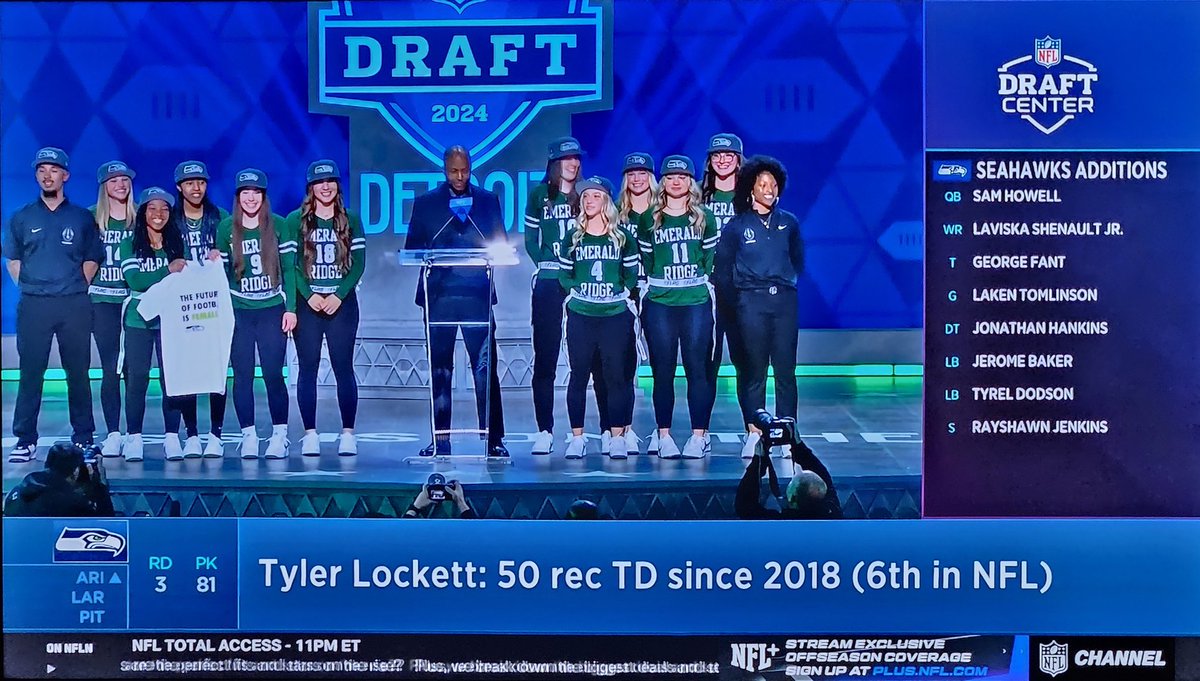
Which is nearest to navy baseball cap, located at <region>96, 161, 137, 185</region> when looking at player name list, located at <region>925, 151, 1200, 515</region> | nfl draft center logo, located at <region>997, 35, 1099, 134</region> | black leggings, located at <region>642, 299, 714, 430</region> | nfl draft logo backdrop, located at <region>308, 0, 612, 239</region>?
nfl draft logo backdrop, located at <region>308, 0, 612, 239</region>

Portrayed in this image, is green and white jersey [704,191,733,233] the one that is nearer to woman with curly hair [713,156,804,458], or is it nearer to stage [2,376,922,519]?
woman with curly hair [713,156,804,458]

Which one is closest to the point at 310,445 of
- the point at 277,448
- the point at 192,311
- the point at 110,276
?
the point at 277,448

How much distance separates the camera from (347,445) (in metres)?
2.75

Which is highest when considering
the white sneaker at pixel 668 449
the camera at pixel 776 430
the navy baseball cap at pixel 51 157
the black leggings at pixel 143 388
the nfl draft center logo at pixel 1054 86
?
the nfl draft center logo at pixel 1054 86

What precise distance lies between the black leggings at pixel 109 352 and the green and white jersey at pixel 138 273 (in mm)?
40

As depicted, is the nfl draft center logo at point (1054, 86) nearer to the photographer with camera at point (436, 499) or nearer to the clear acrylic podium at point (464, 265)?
the clear acrylic podium at point (464, 265)

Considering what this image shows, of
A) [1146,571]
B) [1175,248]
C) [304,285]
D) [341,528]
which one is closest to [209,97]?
[304,285]

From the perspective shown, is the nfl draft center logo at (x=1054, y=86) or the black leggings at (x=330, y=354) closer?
the nfl draft center logo at (x=1054, y=86)

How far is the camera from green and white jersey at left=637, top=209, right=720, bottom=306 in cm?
272

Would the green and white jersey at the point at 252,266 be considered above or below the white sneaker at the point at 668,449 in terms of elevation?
above

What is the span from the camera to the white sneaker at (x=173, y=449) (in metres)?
2.77

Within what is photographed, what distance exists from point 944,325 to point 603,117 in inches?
39.3

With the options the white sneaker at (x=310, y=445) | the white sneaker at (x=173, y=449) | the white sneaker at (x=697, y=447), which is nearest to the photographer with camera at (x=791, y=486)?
the white sneaker at (x=697, y=447)

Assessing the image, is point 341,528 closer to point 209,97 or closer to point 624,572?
point 624,572
